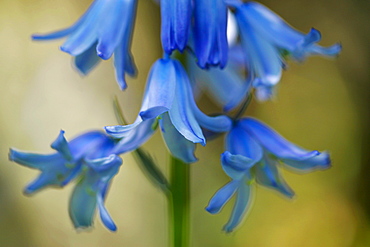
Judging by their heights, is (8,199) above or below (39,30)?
below

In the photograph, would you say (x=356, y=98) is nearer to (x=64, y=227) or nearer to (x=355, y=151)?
(x=355, y=151)

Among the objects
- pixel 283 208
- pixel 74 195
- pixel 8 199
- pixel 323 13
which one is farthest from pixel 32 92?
pixel 74 195

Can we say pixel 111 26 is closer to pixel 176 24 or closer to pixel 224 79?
pixel 176 24

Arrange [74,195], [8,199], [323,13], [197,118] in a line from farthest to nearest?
[323,13] → [8,199] → [74,195] → [197,118]

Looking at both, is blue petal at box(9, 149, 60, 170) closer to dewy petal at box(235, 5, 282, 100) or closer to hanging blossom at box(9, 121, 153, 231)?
hanging blossom at box(9, 121, 153, 231)

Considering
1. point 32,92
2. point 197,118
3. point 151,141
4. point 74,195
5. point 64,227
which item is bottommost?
point 64,227

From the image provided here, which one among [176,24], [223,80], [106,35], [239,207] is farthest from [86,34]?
[239,207]

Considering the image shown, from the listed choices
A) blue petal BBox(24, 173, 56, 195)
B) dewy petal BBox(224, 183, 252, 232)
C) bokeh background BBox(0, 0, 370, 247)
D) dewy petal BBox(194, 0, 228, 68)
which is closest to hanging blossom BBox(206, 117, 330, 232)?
dewy petal BBox(224, 183, 252, 232)

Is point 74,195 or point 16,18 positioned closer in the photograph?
point 74,195
